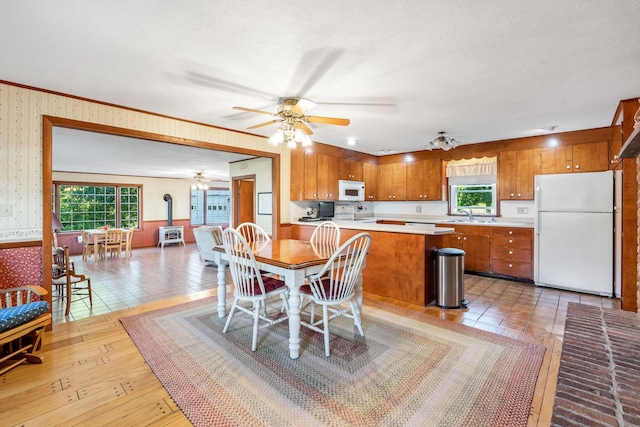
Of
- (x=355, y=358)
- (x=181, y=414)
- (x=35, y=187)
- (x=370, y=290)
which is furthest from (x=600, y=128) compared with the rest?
(x=35, y=187)

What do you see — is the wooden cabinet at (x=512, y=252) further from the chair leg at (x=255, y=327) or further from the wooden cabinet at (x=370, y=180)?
the chair leg at (x=255, y=327)

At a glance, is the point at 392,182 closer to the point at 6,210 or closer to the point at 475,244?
the point at 475,244

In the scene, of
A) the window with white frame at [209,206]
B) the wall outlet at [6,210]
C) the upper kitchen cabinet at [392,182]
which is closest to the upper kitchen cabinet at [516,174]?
the upper kitchen cabinet at [392,182]

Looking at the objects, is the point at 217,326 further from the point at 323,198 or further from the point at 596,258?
the point at 596,258

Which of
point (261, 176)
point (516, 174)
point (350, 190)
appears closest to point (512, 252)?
point (516, 174)

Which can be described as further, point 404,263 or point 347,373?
point 404,263

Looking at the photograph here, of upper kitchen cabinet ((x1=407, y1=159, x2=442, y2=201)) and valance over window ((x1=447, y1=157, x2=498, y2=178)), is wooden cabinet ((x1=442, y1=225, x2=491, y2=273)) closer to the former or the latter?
upper kitchen cabinet ((x1=407, y1=159, x2=442, y2=201))

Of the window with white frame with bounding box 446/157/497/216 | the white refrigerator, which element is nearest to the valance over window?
the window with white frame with bounding box 446/157/497/216

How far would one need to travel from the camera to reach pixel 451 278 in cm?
346

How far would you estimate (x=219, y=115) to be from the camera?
3613 mm

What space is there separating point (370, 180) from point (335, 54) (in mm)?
4416

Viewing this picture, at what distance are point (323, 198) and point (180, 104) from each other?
2.78 metres

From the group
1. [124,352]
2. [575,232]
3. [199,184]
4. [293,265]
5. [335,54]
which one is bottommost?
[124,352]

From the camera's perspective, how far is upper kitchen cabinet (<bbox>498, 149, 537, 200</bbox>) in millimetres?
4754
